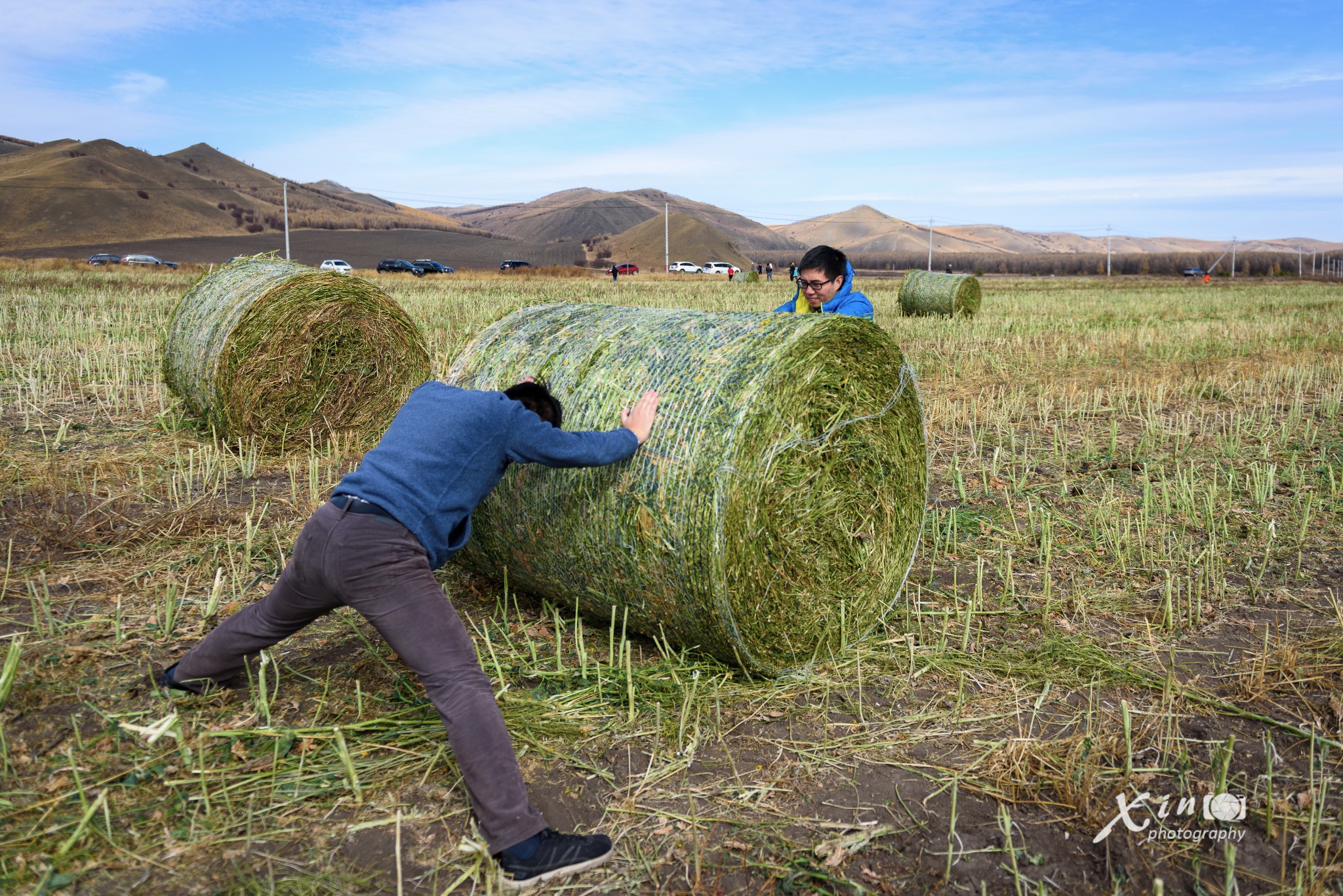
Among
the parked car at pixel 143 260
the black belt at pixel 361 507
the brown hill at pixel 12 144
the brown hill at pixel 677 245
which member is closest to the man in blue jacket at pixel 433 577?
the black belt at pixel 361 507

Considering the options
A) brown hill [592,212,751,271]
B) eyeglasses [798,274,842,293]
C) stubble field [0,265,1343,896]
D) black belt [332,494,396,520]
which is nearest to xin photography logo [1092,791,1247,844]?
stubble field [0,265,1343,896]

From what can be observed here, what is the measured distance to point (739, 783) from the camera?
3277 millimetres

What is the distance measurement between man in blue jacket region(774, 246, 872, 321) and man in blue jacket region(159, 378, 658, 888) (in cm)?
290

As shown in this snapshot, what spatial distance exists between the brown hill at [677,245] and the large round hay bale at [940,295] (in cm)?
7907

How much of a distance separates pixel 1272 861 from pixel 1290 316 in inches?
811

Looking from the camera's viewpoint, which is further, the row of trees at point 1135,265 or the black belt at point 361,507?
the row of trees at point 1135,265

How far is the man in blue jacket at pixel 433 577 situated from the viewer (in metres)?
2.88

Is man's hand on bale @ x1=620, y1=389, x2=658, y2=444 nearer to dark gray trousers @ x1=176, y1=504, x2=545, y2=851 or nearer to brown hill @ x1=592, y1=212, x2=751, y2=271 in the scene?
dark gray trousers @ x1=176, y1=504, x2=545, y2=851

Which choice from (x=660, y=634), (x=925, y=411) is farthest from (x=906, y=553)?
(x=925, y=411)

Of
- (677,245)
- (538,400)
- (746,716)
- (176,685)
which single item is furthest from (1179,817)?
(677,245)

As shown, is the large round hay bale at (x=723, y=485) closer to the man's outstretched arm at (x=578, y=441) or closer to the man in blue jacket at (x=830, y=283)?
the man's outstretched arm at (x=578, y=441)

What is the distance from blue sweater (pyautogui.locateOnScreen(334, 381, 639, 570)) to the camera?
10.9 ft

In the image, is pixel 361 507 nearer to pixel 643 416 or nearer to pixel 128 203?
pixel 643 416

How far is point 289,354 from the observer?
7738mm
